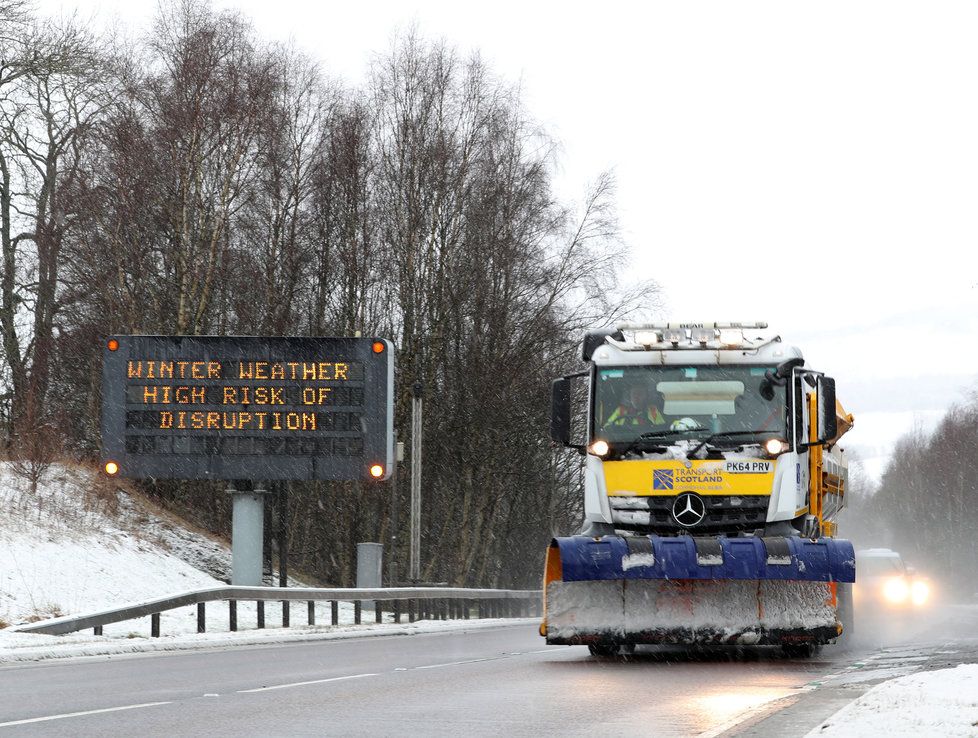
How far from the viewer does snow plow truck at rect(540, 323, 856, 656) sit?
15516 millimetres

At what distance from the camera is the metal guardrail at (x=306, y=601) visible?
63.4ft

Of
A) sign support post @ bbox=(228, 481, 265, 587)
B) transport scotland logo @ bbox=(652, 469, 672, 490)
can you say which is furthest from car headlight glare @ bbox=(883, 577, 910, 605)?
transport scotland logo @ bbox=(652, 469, 672, 490)

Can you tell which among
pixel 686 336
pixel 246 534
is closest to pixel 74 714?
pixel 686 336

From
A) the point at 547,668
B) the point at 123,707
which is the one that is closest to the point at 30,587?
the point at 547,668

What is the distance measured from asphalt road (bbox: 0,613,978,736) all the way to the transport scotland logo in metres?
1.91

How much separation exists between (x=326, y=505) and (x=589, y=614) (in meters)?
32.5

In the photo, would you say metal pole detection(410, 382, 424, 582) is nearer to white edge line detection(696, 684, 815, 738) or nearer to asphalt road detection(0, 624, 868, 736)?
asphalt road detection(0, 624, 868, 736)

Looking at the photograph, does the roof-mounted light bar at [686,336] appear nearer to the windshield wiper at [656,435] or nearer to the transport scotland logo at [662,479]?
the windshield wiper at [656,435]

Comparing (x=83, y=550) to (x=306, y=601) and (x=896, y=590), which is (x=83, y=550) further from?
(x=896, y=590)

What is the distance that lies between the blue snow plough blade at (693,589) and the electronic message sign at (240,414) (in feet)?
35.8

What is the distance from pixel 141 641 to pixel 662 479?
7.74 meters

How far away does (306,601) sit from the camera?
1085 inches

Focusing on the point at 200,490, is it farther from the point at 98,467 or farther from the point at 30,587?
the point at 30,587

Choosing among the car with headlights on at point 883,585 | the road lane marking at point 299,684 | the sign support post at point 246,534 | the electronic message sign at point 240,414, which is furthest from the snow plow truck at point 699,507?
the sign support post at point 246,534
